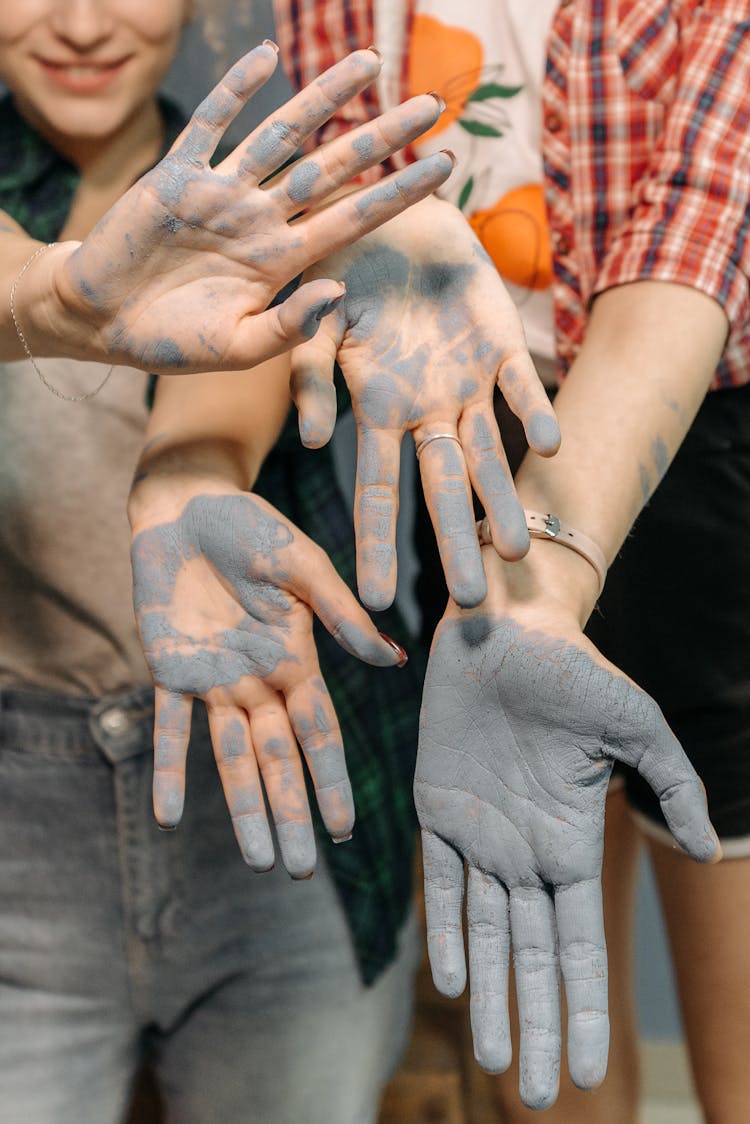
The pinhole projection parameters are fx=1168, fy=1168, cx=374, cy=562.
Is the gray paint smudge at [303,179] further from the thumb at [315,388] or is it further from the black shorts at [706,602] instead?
the black shorts at [706,602]

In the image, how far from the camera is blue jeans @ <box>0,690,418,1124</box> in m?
0.66

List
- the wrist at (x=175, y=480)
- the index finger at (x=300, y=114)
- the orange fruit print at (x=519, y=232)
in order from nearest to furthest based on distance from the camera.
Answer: the index finger at (x=300, y=114), the wrist at (x=175, y=480), the orange fruit print at (x=519, y=232)

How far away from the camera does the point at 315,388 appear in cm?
50

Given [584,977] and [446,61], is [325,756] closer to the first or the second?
[584,977]

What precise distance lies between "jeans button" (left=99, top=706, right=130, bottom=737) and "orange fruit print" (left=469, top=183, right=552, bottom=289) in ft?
1.08

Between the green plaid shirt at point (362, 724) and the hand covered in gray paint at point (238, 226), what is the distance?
0.62 ft

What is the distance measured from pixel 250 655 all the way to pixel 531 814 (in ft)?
0.48

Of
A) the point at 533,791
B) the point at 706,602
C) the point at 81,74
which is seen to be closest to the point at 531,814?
the point at 533,791

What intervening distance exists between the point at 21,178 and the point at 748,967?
0.61 m

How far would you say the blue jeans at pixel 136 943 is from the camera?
66 centimetres

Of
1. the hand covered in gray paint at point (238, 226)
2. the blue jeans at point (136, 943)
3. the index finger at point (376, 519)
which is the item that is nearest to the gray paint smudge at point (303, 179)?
the hand covered in gray paint at point (238, 226)

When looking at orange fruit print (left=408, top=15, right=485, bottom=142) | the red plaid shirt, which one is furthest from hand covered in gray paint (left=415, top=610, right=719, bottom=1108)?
orange fruit print (left=408, top=15, right=485, bottom=142)

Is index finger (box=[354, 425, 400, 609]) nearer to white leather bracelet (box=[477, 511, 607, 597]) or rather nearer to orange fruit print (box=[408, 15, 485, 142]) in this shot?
white leather bracelet (box=[477, 511, 607, 597])

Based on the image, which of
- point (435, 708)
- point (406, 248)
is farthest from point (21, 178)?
point (435, 708)
